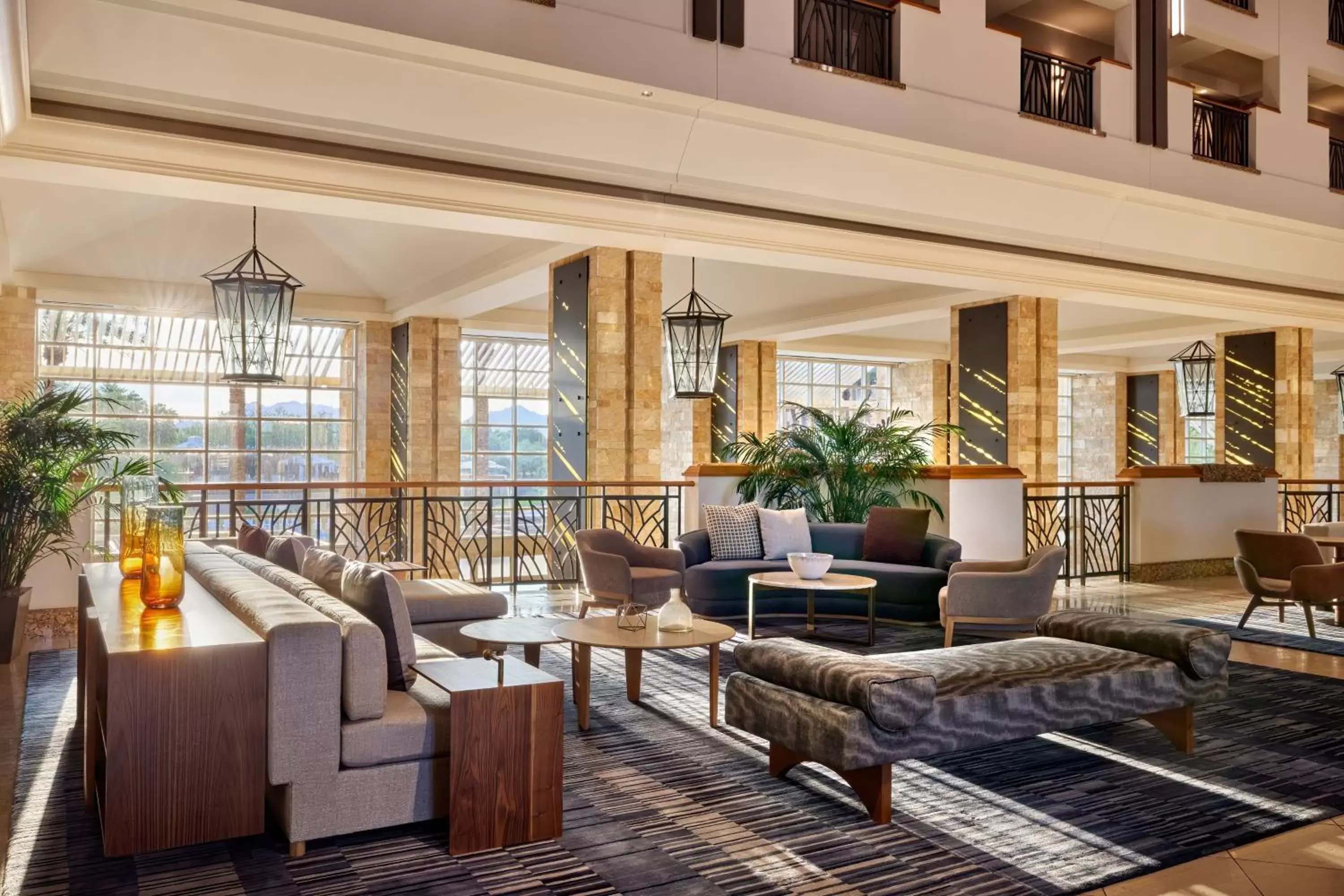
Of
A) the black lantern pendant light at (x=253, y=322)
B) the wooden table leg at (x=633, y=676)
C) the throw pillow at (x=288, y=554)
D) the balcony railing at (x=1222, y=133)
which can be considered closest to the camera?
the throw pillow at (x=288, y=554)

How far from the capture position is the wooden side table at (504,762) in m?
3.03

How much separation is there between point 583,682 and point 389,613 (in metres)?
1.30

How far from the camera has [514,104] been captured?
6.48 meters

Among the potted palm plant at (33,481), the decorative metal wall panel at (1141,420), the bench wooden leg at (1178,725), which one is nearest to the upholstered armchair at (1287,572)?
the bench wooden leg at (1178,725)

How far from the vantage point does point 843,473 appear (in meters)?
9.01

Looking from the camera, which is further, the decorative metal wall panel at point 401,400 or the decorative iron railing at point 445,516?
the decorative metal wall panel at point 401,400

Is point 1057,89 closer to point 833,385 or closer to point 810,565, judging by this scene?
point 810,565

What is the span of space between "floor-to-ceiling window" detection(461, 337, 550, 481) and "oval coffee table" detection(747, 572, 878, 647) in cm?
904

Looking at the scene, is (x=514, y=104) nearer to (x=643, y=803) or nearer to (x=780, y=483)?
(x=780, y=483)

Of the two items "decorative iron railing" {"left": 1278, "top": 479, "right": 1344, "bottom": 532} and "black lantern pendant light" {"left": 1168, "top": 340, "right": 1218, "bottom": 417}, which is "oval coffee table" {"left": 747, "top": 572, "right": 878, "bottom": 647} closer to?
"decorative iron railing" {"left": 1278, "top": 479, "right": 1344, "bottom": 532}

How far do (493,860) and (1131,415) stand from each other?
19.6m

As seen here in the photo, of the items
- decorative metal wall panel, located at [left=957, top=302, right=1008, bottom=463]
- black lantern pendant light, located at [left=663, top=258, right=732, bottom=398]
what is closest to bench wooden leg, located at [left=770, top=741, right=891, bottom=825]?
black lantern pendant light, located at [left=663, top=258, right=732, bottom=398]

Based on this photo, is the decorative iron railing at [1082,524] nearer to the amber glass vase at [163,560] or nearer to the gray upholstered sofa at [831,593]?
the gray upholstered sofa at [831,593]

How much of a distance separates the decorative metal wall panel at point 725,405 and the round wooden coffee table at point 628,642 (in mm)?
10358
